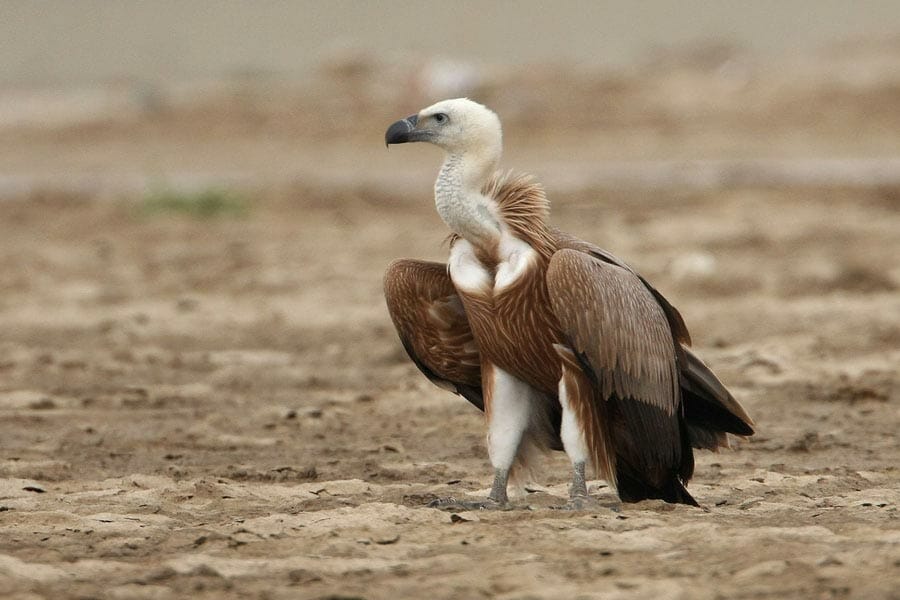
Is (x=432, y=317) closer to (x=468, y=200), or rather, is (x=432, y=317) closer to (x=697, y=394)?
(x=468, y=200)

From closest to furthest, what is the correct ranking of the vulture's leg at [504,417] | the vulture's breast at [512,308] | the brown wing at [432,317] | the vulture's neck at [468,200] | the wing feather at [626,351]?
the wing feather at [626,351] < the vulture's breast at [512,308] < the vulture's neck at [468,200] < the vulture's leg at [504,417] < the brown wing at [432,317]

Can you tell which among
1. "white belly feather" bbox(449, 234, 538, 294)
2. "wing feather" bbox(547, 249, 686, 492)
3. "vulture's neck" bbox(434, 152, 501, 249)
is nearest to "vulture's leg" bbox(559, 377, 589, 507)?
"wing feather" bbox(547, 249, 686, 492)

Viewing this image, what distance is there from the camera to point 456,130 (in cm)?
579

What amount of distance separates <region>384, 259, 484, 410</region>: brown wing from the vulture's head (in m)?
0.47

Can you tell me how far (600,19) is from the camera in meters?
70.8

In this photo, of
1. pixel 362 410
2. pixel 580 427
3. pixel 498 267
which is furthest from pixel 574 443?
pixel 362 410

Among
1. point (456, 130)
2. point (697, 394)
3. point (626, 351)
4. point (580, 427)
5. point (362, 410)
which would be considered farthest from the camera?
point (362, 410)

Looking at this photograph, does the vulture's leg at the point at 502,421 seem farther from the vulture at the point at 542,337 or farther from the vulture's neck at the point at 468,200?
the vulture's neck at the point at 468,200

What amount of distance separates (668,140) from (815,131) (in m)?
2.23

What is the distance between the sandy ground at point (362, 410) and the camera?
4723mm

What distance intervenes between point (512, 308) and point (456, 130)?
0.69m

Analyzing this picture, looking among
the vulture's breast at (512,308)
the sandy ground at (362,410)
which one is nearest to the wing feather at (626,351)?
the vulture's breast at (512,308)

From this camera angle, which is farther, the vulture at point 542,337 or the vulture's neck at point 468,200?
the vulture's neck at point 468,200

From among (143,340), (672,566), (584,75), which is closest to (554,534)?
(672,566)
